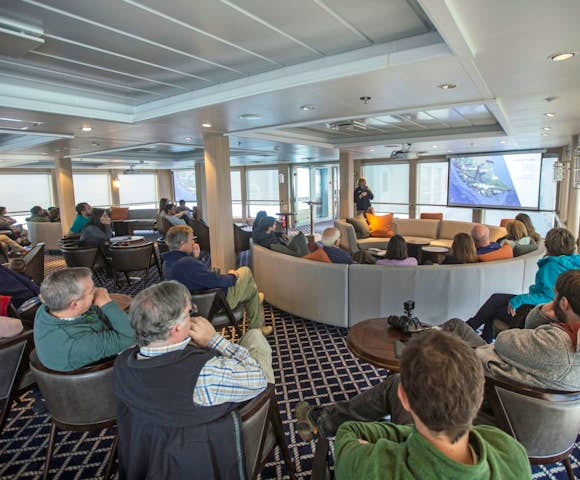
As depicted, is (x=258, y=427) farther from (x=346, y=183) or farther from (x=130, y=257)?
(x=346, y=183)

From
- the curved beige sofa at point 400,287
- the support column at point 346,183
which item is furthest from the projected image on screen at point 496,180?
the curved beige sofa at point 400,287

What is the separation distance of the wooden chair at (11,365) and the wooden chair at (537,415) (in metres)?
2.49

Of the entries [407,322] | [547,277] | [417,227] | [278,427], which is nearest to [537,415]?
[407,322]

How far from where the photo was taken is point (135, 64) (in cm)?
307

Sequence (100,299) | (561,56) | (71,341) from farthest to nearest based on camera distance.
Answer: (561,56)
(100,299)
(71,341)

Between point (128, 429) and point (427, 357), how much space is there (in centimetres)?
119

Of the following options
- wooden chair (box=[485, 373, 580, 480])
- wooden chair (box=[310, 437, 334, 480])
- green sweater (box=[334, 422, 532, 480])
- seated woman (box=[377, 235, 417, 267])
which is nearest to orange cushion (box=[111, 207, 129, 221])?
seated woman (box=[377, 235, 417, 267])

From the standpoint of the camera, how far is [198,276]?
3016mm

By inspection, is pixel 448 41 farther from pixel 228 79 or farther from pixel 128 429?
pixel 128 429

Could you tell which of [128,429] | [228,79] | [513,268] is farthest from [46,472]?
[513,268]


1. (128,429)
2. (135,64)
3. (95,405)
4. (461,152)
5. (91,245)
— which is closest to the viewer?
(128,429)

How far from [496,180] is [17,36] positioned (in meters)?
10.7

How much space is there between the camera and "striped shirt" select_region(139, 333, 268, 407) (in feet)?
4.30

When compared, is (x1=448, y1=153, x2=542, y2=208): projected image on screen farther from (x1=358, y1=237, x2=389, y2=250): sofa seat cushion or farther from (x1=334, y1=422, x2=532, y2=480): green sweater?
(x1=334, y1=422, x2=532, y2=480): green sweater
